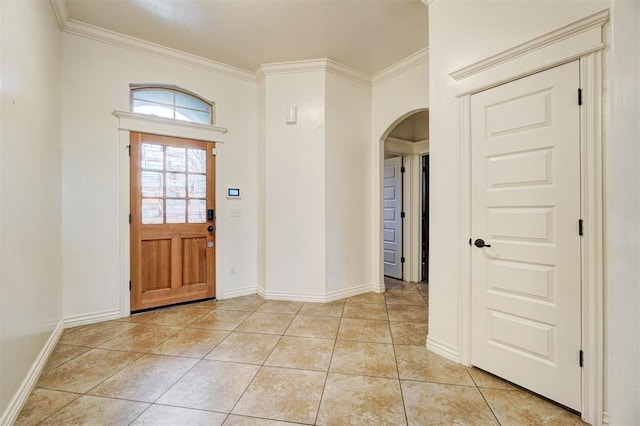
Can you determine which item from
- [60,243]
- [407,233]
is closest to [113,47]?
[60,243]

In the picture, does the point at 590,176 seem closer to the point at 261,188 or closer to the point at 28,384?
the point at 261,188

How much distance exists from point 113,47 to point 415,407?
421 centimetres

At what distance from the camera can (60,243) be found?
2676mm

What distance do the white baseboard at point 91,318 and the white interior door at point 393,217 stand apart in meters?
A: 3.87

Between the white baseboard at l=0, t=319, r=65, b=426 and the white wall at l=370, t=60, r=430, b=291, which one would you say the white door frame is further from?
the white baseboard at l=0, t=319, r=65, b=426

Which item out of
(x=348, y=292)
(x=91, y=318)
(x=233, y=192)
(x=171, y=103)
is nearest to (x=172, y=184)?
(x=233, y=192)

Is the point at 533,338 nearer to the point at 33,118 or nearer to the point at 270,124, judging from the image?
the point at 270,124

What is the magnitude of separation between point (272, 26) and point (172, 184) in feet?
6.78

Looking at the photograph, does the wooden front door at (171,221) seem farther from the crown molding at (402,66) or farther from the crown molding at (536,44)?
the crown molding at (536,44)

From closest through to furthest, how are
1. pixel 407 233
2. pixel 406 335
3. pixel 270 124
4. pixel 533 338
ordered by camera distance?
1. pixel 533 338
2. pixel 406 335
3. pixel 270 124
4. pixel 407 233

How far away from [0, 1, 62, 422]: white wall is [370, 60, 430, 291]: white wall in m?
3.40

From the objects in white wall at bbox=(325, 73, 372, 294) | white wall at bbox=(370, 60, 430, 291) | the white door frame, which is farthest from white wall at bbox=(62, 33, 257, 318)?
the white door frame

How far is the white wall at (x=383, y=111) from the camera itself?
3379 mm

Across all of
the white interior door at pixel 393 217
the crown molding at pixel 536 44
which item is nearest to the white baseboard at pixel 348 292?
the white interior door at pixel 393 217
